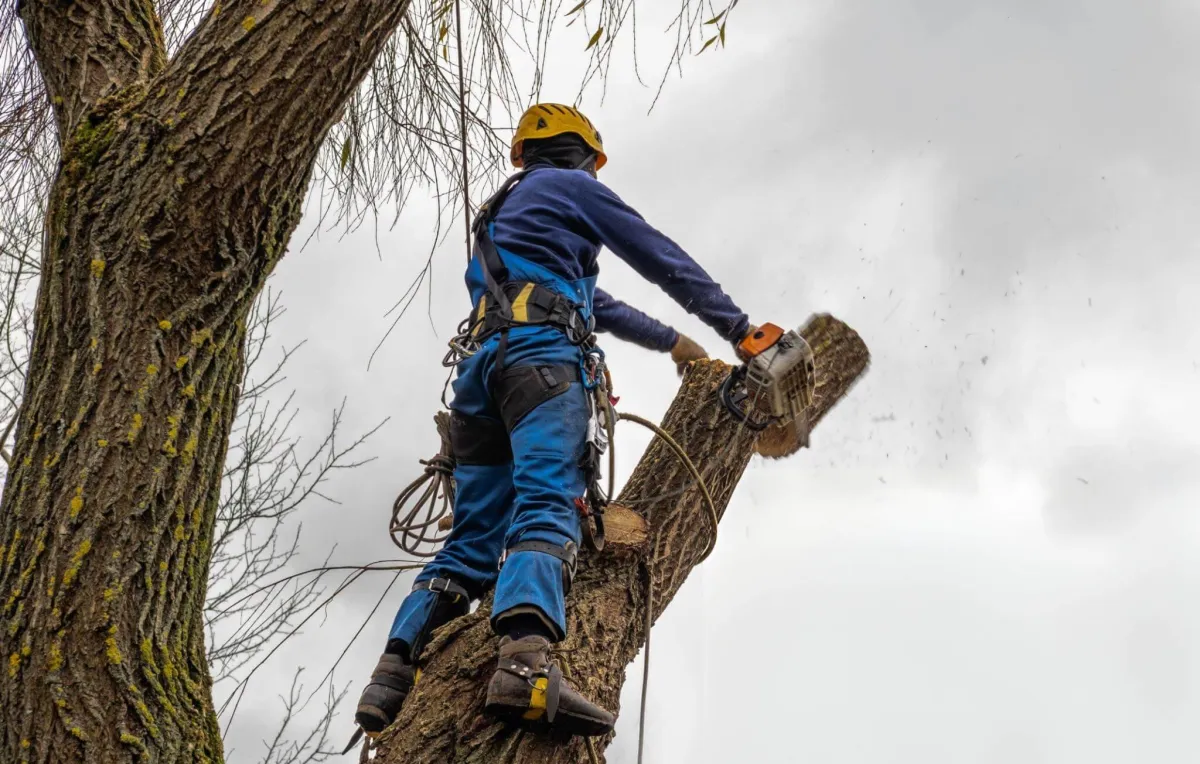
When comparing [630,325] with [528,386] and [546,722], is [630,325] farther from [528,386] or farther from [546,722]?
[546,722]

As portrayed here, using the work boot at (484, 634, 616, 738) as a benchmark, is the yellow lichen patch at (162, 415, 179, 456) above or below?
above

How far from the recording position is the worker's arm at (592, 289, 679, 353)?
13.0ft

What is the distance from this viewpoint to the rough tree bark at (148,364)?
2092 mm

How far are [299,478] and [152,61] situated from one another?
5.81 metres

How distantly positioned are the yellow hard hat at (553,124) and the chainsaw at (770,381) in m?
0.89

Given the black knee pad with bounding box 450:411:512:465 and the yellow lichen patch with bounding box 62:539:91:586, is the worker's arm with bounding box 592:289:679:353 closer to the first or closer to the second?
the black knee pad with bounding box 450:411:512:465

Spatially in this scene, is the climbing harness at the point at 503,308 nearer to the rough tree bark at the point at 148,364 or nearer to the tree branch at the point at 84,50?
the rough tree bark at the point at 148,364

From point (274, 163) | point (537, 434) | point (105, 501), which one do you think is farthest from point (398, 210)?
point (105, 501)

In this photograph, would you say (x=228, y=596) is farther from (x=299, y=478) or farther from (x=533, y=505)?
(x=533, y=505)

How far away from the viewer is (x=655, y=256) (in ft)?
11.2

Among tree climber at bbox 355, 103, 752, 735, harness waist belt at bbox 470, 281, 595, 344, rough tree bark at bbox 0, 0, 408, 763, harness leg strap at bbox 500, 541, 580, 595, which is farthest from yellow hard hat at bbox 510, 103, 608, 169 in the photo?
harness leg strap at bbox 500, 541, 580, 595

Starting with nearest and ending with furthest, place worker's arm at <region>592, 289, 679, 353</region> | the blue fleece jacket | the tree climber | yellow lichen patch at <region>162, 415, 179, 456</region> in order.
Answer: yellow lichen patch at <region>162, 415, 179, 456</region> < the tree climber < the blue fleece jacket < worker's arm at <region>592, 289, 679, 353</region>

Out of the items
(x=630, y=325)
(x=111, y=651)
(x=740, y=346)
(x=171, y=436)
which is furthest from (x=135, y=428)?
(x=630, y=325)

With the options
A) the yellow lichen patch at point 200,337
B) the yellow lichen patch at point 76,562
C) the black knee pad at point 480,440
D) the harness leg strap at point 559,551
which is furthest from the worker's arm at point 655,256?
the yellow lichen patch at point 76,562
